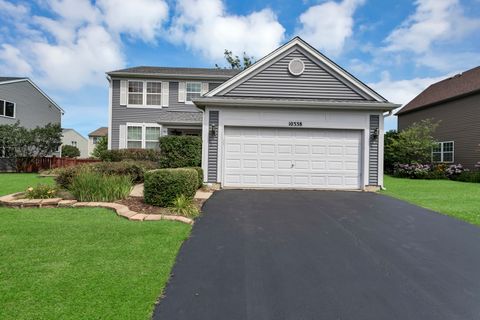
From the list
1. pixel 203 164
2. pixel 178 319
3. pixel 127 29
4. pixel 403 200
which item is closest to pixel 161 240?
pixel 178 319

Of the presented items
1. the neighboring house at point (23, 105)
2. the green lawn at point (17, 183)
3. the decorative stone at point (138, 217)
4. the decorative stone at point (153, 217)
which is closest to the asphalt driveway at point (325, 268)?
the decorative stone at point (153, 217)

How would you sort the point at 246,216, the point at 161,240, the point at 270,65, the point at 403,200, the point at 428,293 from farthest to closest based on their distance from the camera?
the point at 270,65 → the point at 403,200 → the point at 246,216 → the point at 161,240 → the point at 428,293

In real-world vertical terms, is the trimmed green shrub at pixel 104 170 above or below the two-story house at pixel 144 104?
below

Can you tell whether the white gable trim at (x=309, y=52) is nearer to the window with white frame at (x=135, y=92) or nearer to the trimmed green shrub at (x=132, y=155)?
the trimmed green shrub at (x=132, y=155)

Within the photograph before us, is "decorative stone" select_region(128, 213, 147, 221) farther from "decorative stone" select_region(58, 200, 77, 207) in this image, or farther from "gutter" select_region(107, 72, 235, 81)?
"gutter" select_region(107, 72, 235, 81)

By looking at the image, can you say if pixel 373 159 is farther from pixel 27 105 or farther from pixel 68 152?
pixel 68 152

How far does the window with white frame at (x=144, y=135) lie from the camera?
17.3 metres

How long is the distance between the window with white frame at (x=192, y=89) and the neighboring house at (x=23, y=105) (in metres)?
12.4

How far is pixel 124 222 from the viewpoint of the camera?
18.2ft

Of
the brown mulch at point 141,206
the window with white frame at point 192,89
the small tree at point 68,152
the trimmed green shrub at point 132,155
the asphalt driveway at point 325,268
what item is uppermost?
the window with white frame at point 192,89

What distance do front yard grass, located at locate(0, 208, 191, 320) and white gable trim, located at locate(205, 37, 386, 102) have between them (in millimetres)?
Answer: 7019

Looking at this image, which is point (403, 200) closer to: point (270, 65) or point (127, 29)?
point (270, 65)

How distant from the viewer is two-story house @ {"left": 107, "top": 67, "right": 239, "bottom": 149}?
17.2 metres

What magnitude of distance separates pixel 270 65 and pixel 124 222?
27.6 feet
